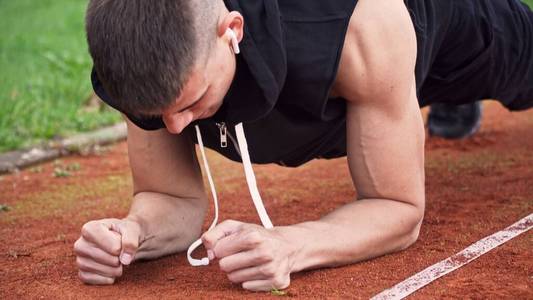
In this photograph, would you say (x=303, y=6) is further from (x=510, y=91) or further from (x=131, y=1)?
(x=510, y=91)

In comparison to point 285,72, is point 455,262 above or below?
below

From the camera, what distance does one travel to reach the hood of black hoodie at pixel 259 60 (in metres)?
2.78

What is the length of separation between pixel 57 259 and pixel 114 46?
1.20 m

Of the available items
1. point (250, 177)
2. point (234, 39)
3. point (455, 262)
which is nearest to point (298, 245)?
point (250, 177)

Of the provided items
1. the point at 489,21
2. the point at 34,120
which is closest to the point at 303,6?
the point at 489,21

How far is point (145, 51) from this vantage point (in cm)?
259

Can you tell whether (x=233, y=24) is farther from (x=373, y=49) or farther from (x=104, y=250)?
(x=104, y=250)

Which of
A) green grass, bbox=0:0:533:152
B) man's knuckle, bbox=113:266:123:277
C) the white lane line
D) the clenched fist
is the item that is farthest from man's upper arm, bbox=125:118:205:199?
green grass, bbox=0:0:533:152

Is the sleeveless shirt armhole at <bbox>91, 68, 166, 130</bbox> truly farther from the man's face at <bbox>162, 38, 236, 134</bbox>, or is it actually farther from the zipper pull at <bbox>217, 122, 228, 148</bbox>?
the zipper pull at <bbox>217, 122, 228, 148</bbox>

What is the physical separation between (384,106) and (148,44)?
89cm

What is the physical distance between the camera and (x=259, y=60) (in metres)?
2.78

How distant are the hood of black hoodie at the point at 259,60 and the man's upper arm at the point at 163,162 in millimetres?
671

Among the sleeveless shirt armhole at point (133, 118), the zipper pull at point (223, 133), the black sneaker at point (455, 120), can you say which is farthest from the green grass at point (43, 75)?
the sleeveless shirt armhole at point (133, 118)

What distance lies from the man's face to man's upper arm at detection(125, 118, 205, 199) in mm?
667
